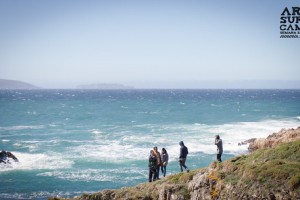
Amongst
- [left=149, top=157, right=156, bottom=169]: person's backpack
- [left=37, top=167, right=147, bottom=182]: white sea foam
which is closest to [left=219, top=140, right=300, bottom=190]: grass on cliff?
[left=149, top=157, right=156, bottom=169]: person's backpack

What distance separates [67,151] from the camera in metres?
42.9

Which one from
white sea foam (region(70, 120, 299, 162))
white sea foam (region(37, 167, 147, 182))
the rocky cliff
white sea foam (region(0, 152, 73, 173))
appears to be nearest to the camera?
the rocky cliff

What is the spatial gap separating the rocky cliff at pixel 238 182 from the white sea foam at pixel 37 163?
21902mm

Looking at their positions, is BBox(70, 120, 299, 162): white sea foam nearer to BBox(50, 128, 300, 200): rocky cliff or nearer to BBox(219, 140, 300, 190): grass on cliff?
BBox(50, 128, 300, 200): rocky cliff

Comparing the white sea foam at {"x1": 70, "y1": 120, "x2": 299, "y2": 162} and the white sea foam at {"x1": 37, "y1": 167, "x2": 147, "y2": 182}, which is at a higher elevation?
the white sea foam at {"x1": 70, "y1": 120, "x2": 299, "y2": 162}

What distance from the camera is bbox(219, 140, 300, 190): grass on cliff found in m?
11.4

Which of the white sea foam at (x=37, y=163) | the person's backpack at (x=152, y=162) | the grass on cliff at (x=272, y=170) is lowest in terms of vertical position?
the white sea foam at (x=37, y=163)

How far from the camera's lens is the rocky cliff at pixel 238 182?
1134cm

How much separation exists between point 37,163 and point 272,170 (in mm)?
29718

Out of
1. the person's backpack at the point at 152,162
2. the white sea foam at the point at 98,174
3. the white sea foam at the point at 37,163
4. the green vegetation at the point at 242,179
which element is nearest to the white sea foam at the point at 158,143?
the white sea foam at the point at 37,163

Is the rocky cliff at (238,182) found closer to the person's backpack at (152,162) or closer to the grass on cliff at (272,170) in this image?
the grass on cliff at (272,170)

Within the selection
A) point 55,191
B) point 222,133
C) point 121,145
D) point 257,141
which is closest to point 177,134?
point 222,133

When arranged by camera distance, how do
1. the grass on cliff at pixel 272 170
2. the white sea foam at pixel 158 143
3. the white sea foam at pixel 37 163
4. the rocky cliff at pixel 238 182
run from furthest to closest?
the white sea foam at pixel 158 143, the white sea foam at pixel 37 163, the grass on cliff at pixel 272 170, the rocky cliff at pixel 238 182

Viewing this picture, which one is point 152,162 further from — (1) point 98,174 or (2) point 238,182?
(1) point 98,174
